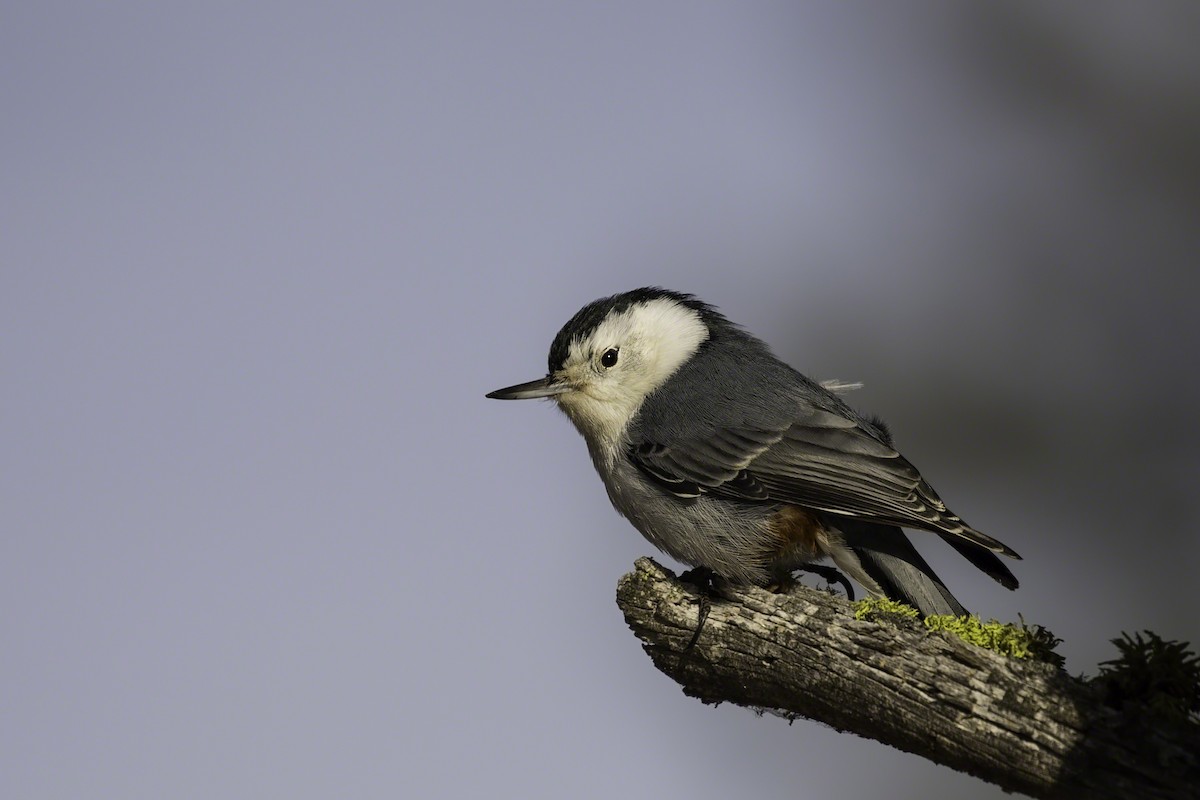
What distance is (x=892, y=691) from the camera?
107 inches

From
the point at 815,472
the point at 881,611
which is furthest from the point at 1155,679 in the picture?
the point at 815,472

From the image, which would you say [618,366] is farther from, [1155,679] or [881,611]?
[1155,679]

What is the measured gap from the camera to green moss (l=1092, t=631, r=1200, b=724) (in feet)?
7.75

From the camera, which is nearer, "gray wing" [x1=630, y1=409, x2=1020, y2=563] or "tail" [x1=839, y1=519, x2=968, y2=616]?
"tail" [x1=839, y1=519, x2=968, y2=616]

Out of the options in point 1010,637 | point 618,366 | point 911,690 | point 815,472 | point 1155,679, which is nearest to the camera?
point 1155,679

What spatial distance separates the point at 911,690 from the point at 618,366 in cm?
181

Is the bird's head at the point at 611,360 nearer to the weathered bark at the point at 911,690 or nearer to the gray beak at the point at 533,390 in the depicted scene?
the gray beak at the point at 533,390

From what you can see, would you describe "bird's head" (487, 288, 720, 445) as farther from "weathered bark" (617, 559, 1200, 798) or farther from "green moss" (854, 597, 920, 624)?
"green moss" (854, 597, 920, 624)

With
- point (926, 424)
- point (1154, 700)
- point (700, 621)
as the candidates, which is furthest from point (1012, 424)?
point (1154, 700)

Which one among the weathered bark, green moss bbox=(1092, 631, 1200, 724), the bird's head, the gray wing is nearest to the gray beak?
the bird's head

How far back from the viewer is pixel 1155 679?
2395mm

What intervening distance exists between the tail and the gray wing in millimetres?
110

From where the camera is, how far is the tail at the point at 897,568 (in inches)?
129

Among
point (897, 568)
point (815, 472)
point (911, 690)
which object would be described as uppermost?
point (815, 472)
